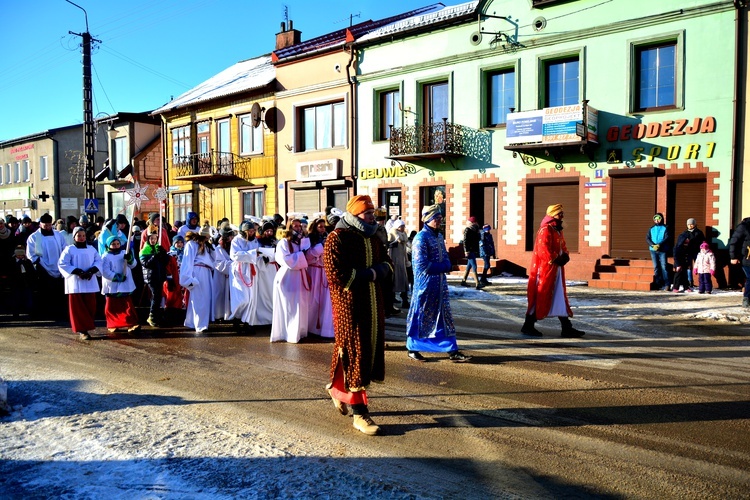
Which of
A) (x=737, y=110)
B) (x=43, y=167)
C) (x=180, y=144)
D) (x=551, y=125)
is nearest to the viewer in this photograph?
(x=737, y=110)

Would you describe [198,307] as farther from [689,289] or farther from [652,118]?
[652,118]

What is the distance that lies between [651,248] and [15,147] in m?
44.0

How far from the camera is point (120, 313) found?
9.80 m

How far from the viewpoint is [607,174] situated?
16984 mm

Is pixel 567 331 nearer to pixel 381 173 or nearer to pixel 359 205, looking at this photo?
pixel 359 205

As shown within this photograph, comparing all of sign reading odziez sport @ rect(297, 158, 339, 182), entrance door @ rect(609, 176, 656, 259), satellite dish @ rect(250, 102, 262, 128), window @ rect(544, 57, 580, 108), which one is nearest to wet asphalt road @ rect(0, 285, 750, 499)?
entrance door @ rect(609, 176, 656, 259)

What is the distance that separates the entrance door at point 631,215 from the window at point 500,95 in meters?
4.15

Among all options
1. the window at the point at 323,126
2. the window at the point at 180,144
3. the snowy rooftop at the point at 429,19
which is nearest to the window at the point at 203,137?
the window at the point at 180,144

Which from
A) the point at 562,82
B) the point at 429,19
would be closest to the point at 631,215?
the point at 562,82

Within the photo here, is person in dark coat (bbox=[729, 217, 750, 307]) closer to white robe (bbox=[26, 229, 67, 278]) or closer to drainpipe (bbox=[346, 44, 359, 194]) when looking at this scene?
white robe (bbox=[26, 229, 67, 278])

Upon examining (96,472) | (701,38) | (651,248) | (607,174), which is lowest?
(96,472)

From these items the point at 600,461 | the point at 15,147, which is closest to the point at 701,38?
the point at 600,461

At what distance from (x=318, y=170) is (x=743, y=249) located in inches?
627

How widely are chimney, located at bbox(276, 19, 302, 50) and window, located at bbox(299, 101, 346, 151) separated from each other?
558cm
